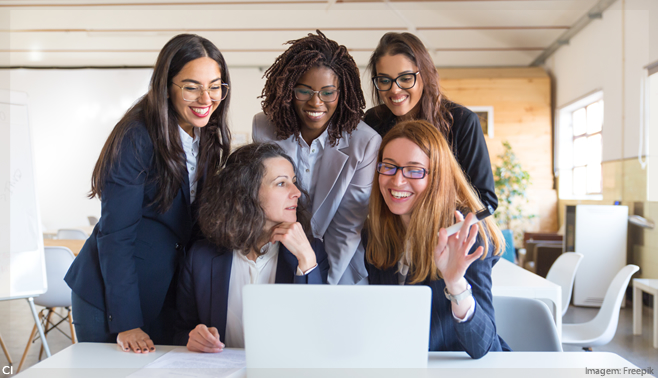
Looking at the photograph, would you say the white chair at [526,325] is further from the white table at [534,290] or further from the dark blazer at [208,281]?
the dark blazer at [208,281]

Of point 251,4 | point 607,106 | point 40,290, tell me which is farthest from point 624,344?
point 251,4

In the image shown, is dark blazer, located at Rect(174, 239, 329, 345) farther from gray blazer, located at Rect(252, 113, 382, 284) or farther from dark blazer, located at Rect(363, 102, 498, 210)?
dark blazer, located at Rect(363, 102, 498, 210)

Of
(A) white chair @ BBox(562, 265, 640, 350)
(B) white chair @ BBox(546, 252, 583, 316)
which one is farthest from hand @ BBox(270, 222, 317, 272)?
(B) white chair @ BBox(546, 252, 583, 316)

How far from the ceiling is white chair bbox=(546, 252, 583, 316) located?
4.20 metres

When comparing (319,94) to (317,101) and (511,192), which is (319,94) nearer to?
(317,101)

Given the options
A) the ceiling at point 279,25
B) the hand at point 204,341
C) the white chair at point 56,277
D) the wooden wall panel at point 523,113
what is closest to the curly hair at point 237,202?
the hand at point 204,341

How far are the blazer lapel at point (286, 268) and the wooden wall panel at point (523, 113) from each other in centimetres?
706

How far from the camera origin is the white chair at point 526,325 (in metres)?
1.71

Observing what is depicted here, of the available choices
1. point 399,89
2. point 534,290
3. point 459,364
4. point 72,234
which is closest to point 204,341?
point 459,364

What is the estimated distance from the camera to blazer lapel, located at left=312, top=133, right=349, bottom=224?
181 cm

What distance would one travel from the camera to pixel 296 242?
1566mm

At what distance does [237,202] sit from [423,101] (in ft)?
3.10

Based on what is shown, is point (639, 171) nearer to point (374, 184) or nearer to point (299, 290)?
point (374, 184)

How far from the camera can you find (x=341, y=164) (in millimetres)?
1801
